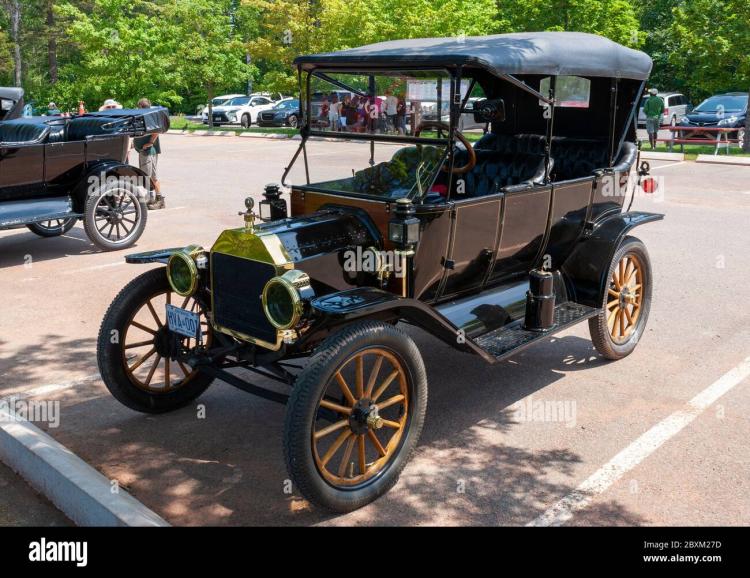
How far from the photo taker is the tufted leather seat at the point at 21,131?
30.2 feet

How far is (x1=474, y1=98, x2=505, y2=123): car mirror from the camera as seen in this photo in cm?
456

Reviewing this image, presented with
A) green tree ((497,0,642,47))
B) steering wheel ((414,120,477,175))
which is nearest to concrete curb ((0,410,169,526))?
steering wheel ((414,120,477,175))

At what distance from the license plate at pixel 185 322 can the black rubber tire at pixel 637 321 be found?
2805mm

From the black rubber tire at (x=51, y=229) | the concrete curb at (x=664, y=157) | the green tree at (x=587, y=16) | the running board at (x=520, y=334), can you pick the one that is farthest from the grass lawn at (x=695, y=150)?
the running board at (x=520, y=334)

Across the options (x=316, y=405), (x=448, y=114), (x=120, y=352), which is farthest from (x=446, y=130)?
(x=120, y=352)

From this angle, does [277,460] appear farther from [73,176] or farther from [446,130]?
[73,176]

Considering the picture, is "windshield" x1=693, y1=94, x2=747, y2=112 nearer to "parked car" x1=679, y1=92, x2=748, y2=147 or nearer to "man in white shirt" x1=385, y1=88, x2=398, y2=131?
"parked car" x1=679, y1=92, x2=748, y2=147

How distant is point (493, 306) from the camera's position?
5.25 m

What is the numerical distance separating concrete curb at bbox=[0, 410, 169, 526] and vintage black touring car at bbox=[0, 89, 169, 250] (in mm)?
4785

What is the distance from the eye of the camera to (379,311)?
158 inches

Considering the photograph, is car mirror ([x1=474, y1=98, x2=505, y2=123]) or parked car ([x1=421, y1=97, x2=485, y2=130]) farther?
parked car ([x1=421, y1=97, x2=485, y2=130])

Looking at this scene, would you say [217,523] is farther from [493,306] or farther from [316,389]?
[493,306]

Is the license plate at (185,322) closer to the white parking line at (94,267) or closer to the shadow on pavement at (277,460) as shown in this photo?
Result: the shadow on pavement at (277,460)
